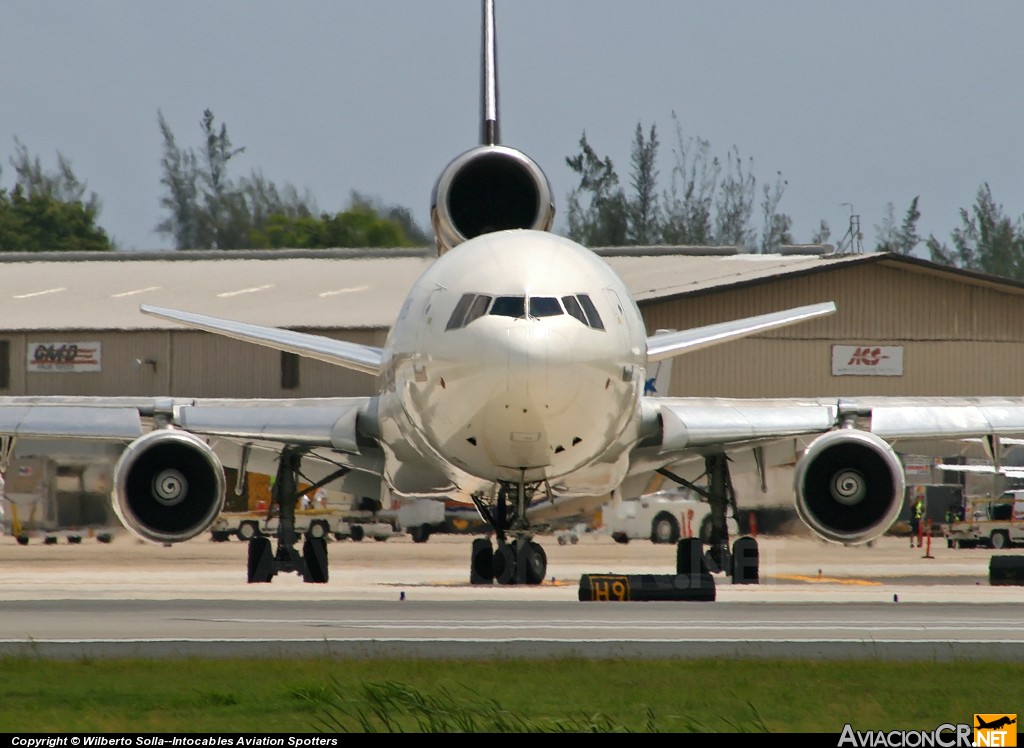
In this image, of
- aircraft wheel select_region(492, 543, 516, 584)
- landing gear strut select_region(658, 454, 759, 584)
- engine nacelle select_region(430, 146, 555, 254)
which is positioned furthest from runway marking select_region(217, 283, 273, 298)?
landing gear strut select_region(658, 454, 759, 584)

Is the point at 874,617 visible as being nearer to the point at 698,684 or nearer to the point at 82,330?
the point at 698,684

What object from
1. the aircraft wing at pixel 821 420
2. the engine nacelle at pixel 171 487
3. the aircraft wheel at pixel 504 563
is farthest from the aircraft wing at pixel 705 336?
the engine nacelle at pixel 171 487

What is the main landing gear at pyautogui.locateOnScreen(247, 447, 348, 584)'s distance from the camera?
22.8 m

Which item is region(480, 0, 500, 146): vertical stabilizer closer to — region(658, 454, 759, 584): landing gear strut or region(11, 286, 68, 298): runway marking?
region(658, 454, 759, 584): landing gear strut

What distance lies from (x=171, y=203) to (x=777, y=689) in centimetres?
7159

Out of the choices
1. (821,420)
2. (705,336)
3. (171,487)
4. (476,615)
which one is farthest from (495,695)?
(821,420)

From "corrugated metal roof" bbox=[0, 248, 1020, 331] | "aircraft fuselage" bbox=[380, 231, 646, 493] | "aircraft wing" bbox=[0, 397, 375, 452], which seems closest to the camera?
"aircraft fuselage" bbox=[380, 231, 646, 493]

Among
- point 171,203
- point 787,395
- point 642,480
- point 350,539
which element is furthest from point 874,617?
point 171,203

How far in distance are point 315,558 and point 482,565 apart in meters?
2.35

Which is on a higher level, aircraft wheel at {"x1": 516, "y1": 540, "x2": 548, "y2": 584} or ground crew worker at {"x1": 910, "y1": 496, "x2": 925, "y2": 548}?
aircraft wheel at {"x1": 516, "y1": 540, "x2": 548, "y2": 584}

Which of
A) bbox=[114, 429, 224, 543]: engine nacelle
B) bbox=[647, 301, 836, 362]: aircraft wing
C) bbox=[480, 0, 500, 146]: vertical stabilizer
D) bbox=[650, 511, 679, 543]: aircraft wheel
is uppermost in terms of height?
bbox=[480, 0, 500, 146]: vertical stabilizer

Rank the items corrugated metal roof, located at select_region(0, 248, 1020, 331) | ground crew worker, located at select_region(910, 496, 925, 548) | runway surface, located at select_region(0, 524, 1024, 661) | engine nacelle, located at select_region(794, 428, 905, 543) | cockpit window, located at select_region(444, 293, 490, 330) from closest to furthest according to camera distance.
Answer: runway surface, located at select_region(0, 524, 1024, 661)
cockpit window, located at select_region(444, 293, 490, 330)
engine nacelle, located at select_region(794, 428, 905, 543)
ground crew worker, located at select_region(910, 496, 925, 548)
corrugated metal roof, located at select_region(0, 248, 1020, 331)

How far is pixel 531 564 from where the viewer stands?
23328 mm

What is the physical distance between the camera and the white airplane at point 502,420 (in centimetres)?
1786
